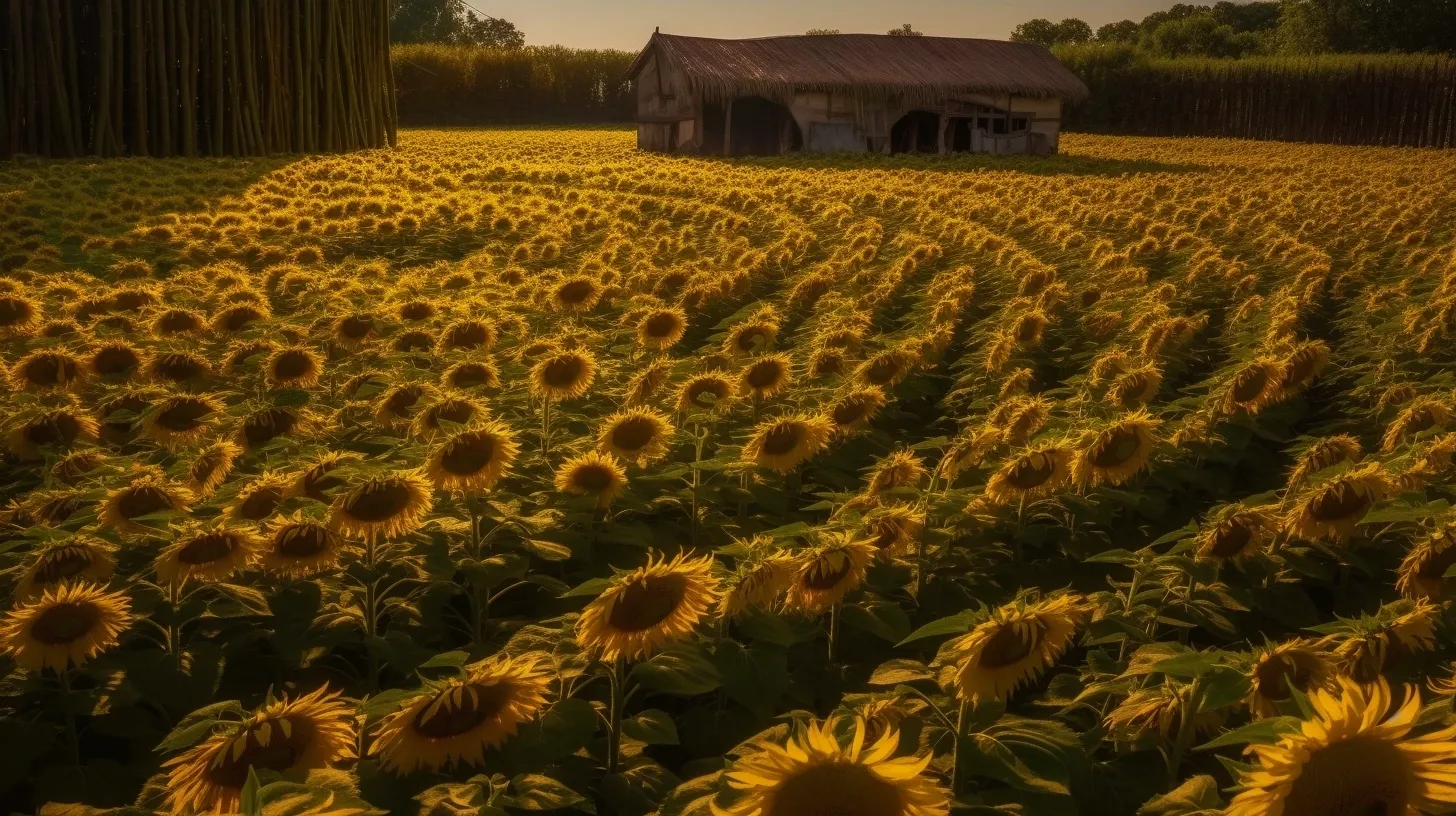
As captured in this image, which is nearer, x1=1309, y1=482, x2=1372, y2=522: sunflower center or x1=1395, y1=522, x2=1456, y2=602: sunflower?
x1=1395, y1=522, x2=1456, y2=602: sunflower

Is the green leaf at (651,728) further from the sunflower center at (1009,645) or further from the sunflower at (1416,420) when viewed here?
the sunflower at (1416,420)

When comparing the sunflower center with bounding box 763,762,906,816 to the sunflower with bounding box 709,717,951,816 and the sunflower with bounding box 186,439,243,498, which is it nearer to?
the sunflower with bounding box 709,717,951,816

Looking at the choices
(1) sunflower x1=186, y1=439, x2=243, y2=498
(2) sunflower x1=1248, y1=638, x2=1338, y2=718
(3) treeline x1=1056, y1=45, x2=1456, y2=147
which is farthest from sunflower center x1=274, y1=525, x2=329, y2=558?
(3) treeline x1=1056, y1=45, x2=1456, y2=147

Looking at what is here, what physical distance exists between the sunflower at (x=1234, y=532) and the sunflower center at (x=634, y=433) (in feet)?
5.86

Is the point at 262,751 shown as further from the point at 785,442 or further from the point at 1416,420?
the point at 1416,420

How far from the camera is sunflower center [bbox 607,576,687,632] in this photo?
7.54 feet

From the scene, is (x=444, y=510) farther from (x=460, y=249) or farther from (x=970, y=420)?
(x=460, y=249)

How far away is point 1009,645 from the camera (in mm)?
2105

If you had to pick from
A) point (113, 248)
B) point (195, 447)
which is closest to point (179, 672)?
point (195, 447)

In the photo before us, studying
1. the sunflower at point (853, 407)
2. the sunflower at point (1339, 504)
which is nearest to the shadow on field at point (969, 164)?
the sunflower at point (853, 407)

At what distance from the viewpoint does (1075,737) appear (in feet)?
6.80

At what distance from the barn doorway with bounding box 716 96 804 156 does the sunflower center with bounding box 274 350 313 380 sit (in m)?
26.5

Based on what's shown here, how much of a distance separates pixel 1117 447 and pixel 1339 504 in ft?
2.09

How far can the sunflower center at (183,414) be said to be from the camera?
3.98 m
